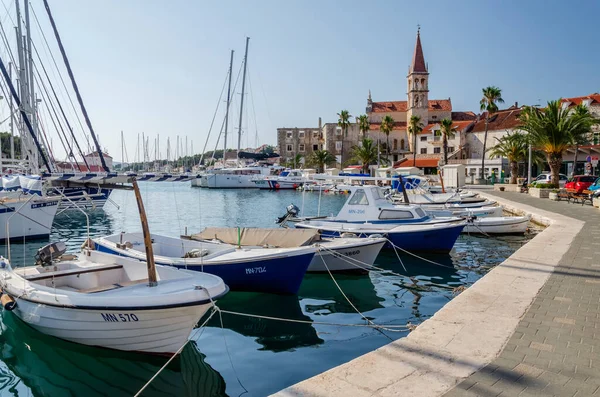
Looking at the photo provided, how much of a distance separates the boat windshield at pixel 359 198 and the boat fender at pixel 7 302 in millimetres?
13348

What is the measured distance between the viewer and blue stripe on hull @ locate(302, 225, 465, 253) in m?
18.5

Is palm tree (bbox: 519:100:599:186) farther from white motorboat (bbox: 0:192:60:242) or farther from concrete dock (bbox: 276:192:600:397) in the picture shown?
white motorboat (bbox: 0:192:60:242)

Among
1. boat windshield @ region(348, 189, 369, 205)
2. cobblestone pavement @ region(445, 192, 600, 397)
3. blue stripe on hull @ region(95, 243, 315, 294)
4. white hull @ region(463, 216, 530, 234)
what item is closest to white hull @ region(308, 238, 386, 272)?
blue stripe on hull @ region(95, 243, 315, 294)

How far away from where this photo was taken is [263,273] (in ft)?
40.3

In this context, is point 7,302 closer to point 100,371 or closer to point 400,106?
point 100,371

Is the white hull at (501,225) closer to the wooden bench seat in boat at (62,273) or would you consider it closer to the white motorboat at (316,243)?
the white motorboat at (316,243)

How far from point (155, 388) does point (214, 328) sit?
9.85 ft

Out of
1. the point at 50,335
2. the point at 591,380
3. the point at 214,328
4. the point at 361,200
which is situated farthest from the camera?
the point at 361,200

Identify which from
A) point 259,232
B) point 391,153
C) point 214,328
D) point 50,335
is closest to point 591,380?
point 214,328

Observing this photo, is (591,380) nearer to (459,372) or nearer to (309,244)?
(459,372)

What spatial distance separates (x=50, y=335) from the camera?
938 centimetres

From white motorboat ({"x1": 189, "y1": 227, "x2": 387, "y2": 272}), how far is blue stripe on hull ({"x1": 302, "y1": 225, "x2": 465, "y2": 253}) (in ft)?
9.88

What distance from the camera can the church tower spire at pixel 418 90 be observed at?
9194 centimetres

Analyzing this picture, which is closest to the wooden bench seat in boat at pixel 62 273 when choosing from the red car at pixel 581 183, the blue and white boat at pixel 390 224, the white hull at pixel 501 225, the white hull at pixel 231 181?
the blue and white boat at pixel 390 224
